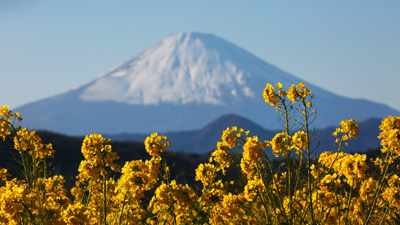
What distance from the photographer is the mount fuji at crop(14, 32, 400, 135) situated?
520 feet

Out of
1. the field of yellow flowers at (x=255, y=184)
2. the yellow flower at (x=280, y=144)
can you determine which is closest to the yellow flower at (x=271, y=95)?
the field of yellow flowers at (x=255, y=184)

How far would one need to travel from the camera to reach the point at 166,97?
166 m

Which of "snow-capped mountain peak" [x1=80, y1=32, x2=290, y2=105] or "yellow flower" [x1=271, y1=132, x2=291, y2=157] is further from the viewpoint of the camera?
"snow-capped mountain peak" [x1=80, y1=32, x2=290, y2=105]

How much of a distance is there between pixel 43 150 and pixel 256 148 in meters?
2.79

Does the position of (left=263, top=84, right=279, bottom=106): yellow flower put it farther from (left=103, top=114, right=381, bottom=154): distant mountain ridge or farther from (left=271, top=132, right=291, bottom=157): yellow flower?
(left=103, top=114, right=381, bottom=154): distant mountain ridge

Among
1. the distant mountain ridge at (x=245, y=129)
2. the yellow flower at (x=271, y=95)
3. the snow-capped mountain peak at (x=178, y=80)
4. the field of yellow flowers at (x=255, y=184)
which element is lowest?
the distant mountain ridge at (x=245, y=129)

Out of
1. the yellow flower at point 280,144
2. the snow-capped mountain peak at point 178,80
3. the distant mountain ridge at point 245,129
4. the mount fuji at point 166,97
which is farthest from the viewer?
the snow-capped mountain peak at point 178,80

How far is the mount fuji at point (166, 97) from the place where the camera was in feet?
520


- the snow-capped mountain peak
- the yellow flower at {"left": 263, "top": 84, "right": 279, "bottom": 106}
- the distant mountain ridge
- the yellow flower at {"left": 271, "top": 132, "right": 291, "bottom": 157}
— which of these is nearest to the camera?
the yellow flower at {"left": 271, "top": 132, "right": 291, "bottom": 157}

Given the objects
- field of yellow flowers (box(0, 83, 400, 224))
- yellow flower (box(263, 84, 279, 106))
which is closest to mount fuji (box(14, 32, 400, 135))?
field of yellow flowers (box(0, 83, 400, 224))

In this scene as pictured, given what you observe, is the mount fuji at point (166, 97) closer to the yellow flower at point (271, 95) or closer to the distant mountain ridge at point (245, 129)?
the distant mountain ridge at point (245, 129)

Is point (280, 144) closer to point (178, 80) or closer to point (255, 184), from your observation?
point (255, 184)

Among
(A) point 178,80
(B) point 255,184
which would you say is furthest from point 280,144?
(A) point 178,80

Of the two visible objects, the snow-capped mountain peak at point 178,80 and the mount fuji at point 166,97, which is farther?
the snow-capped mountain peak at point 178,80
